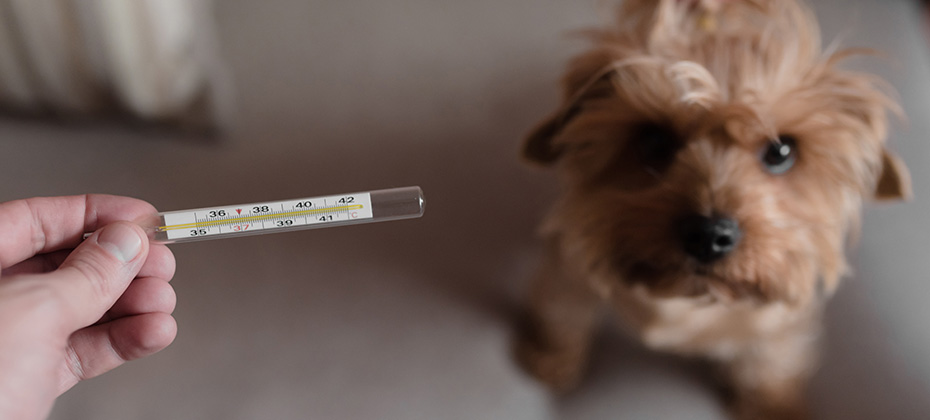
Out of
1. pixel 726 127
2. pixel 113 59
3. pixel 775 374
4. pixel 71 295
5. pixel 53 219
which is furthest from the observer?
pixel 113 59

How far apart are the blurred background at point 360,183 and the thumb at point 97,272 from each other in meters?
0.42

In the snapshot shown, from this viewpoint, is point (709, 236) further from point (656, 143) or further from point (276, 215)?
point (276, 215)

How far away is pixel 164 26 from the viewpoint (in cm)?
128

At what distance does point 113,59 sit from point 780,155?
130cm

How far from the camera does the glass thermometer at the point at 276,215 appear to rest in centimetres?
78

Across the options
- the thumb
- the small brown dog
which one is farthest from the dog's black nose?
the thumb

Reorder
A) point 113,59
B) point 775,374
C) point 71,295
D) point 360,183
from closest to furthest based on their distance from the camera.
Answer: point 71,295 < point 775,374 < point 113,59 < point 360,183

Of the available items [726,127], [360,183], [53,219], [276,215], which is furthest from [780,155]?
[53,219]

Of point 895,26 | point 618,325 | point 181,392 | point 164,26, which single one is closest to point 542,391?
point 618,325

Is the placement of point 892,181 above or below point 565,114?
below

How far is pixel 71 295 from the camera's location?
0.60 meters

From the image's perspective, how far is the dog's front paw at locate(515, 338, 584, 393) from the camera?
47.7 inches

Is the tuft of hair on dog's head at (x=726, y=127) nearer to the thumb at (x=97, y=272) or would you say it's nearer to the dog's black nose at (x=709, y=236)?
A: the dog's black nose at (x=709, y=236)

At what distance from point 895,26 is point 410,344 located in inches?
58.8
